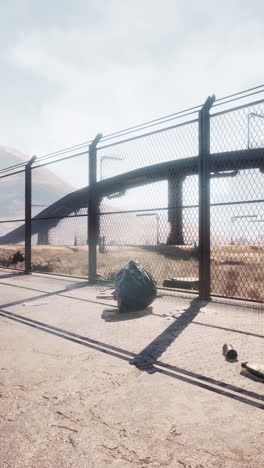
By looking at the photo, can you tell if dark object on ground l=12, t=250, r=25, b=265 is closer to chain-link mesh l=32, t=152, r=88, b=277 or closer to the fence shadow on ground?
chain-link mesh l=32, t=152, r=88, b=277

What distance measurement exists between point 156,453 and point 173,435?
0.52 feet

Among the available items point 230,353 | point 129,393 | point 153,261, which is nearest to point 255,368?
point 230,353

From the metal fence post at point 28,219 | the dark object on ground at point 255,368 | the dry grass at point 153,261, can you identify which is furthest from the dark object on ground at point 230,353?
the metal fence post at point 28,219

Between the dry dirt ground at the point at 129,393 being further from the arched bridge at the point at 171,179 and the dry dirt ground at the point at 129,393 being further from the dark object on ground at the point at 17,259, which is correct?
the dark object on ground at the point at 17,259

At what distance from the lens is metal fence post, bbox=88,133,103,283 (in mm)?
6852

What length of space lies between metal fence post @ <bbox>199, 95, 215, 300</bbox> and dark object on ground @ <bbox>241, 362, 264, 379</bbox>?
254cm

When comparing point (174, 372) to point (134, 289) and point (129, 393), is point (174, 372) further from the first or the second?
point (134, 289)

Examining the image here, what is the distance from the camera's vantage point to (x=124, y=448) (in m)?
1.51

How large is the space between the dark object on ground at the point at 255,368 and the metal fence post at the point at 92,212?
4684 millimetres

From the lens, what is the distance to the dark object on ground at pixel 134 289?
14.1 ft

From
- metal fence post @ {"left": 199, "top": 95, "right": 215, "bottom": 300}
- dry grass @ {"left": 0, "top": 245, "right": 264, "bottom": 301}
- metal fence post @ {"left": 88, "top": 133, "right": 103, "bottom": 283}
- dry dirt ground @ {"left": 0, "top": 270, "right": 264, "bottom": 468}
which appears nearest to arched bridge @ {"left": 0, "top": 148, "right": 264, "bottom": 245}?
dry grass @ {"left": 0, "top": 245, "right": 264, "bottom": 301}

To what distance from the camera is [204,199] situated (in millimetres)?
4945

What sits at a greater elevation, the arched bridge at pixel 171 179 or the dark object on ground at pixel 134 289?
the arched bridge at pixel 171 179

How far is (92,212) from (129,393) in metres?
5.08
